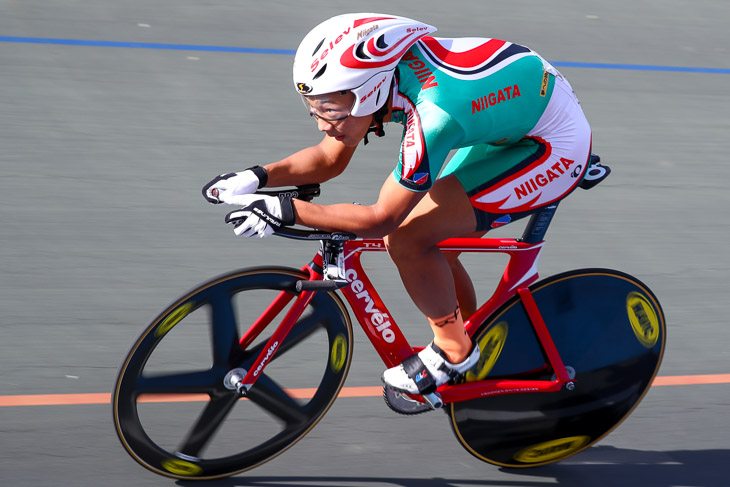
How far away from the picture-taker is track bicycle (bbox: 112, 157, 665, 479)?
10.5 feet

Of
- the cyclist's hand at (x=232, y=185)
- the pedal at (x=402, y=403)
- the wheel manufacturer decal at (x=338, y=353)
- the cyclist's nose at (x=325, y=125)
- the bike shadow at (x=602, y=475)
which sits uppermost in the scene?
the cyclist's nose at (x=325, y=125)

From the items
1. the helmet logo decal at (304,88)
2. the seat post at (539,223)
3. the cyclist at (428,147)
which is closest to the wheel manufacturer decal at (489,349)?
the cyclist at (428,147)

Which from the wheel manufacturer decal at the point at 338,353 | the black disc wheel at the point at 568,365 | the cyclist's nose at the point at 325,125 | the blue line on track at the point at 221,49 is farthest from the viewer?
the blue line on track at the point at 221,49

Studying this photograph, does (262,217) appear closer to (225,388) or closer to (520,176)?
(225,388)

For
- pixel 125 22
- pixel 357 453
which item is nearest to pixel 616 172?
pixel 357 453

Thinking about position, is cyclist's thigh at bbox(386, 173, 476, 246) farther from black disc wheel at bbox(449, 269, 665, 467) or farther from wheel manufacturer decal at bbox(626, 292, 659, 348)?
wheel manufacturer decal at bbox(626, 292, 659, 348)

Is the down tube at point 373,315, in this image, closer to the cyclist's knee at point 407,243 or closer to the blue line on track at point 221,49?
the cyclist's knee at point 407,243

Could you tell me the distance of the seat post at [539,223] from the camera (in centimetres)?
333

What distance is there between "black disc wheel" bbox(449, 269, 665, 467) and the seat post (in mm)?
203

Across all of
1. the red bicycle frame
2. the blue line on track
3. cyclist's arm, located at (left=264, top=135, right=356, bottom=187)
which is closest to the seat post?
the red bicycle frame

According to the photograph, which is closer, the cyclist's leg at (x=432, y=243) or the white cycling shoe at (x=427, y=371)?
the cyclist's leg at (x=432, y=243)

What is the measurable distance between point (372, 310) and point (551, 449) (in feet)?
3.23

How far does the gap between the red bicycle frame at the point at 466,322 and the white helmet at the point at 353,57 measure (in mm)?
556

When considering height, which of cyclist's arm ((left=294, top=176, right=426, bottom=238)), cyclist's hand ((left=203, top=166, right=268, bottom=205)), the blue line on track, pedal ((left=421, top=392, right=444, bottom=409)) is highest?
cyclist's arm ((left=294, top=176, right=426, bottom=238))
